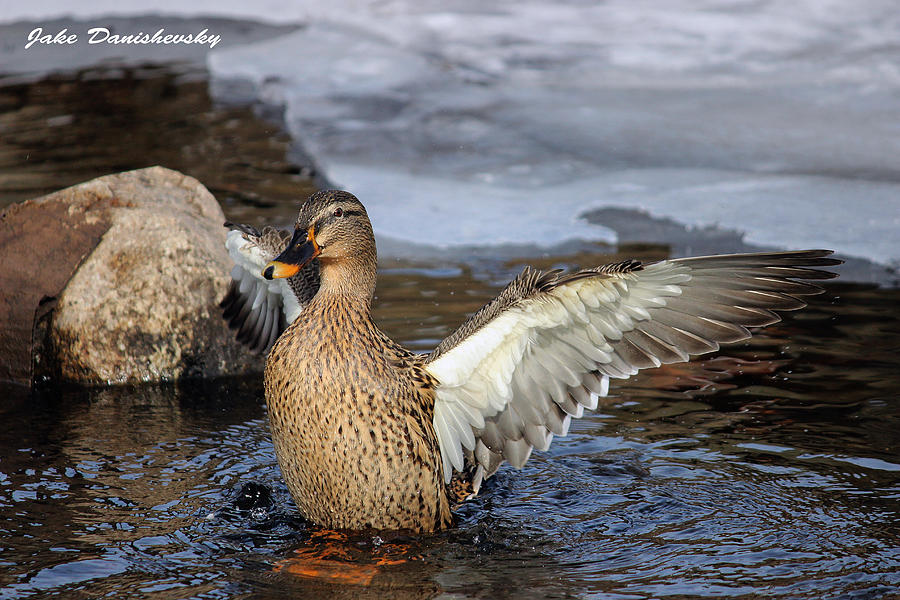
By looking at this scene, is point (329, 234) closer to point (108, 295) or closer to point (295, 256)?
point (295, 256)

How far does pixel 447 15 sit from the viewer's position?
14.7 m

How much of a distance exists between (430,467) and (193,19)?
41.6 feet

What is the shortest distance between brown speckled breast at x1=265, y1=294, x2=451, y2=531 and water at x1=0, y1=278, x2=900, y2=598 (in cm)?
16

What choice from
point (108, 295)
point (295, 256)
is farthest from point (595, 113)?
point (295, 256)

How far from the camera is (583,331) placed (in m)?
4.43

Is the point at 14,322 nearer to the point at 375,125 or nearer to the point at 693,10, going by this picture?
the point at 375,125

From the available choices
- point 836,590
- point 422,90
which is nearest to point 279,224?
point 422,90

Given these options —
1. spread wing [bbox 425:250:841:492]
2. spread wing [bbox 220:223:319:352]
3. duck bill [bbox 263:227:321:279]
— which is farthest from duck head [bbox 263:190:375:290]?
spread wing [bbox 220:223:319:352]

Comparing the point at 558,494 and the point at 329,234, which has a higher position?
the point at 329,234

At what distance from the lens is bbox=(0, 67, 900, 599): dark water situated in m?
3.97

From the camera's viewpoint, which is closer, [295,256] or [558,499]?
[295,256]

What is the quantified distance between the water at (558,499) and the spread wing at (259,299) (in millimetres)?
441

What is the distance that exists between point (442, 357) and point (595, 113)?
6317 mm

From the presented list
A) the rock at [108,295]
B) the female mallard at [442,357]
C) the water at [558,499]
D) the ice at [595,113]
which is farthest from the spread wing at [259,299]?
the ice at [595,113]
